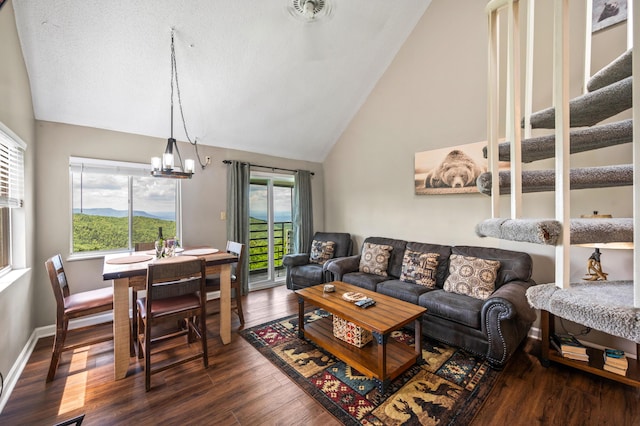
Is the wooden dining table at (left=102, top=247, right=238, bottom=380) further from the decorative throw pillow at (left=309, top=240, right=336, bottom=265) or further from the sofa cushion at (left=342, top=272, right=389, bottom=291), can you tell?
the decorative throw pillow at (left=309, top=240, right=336, bottom=265)

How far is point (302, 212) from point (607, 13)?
4141 mm

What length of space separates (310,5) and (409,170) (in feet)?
7.59

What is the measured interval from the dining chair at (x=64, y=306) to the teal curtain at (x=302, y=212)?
2.82 meters

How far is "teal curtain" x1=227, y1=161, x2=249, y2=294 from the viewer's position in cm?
399

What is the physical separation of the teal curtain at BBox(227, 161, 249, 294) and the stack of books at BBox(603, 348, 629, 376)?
154 inches

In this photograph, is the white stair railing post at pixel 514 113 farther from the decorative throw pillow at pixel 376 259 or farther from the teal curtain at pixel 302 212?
the teal curtain at pixel 302 212

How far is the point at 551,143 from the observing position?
1135 millimetres

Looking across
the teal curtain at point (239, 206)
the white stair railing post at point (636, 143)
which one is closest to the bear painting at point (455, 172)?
the white stair railing post at point (636, 143)

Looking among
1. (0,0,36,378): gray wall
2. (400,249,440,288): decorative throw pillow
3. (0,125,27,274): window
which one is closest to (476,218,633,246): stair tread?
A: (400,249,440,288): decorative throw pillow

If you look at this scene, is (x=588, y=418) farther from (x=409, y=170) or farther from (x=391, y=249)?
(x=409, y=170)

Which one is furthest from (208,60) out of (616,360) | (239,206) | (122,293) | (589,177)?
(616,360)

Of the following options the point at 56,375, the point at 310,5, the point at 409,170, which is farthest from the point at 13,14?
the point at 409,170

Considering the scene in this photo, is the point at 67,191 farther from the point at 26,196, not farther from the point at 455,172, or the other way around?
the point at 455,172

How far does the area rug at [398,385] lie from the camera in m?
1.71
